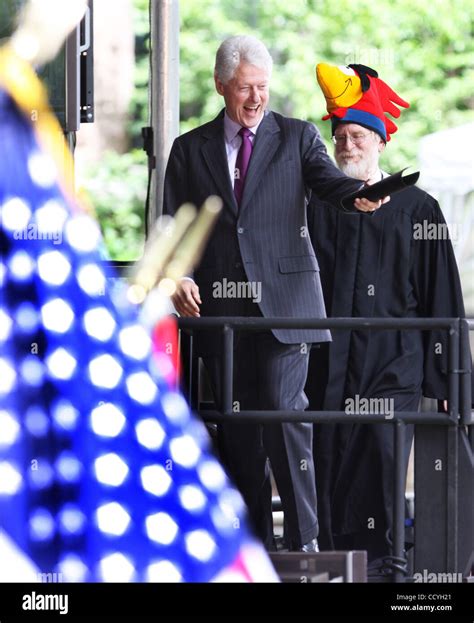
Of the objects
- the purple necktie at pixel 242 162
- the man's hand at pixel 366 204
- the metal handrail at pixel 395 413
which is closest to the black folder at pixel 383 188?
the man's hand at pixel 366 204

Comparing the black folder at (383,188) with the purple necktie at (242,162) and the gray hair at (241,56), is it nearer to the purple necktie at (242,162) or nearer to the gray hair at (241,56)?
the purple necktie at (242,162)

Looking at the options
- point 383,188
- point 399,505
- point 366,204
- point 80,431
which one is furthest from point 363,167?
point 80,431

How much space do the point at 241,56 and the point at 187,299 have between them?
2.94 feet

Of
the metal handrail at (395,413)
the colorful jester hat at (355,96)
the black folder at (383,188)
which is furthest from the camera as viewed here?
the colorful jester hat at (355,96)

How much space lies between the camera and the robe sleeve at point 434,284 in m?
5.83

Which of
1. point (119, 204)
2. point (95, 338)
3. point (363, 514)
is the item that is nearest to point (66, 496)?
point (95, 338)

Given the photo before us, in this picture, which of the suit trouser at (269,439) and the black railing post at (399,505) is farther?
the suit trouser at (269,439)

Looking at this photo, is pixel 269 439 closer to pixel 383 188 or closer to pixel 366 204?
pixel 366 204

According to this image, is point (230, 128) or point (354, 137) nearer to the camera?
point (230, 128)

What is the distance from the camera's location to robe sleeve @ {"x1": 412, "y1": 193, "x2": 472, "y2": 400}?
583 centimetres

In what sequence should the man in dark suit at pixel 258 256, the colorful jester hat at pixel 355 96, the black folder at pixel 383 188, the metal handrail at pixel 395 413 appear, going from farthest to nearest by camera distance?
the colorful jester hat at pixel 355 96 < the man in dark suit at pixel 258 256 < the metal handrail at pixel 395 413 < the black folder at pixel 383 188

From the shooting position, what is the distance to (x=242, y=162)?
5512mm

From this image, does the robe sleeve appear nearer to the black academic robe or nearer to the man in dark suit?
the black academic robe
